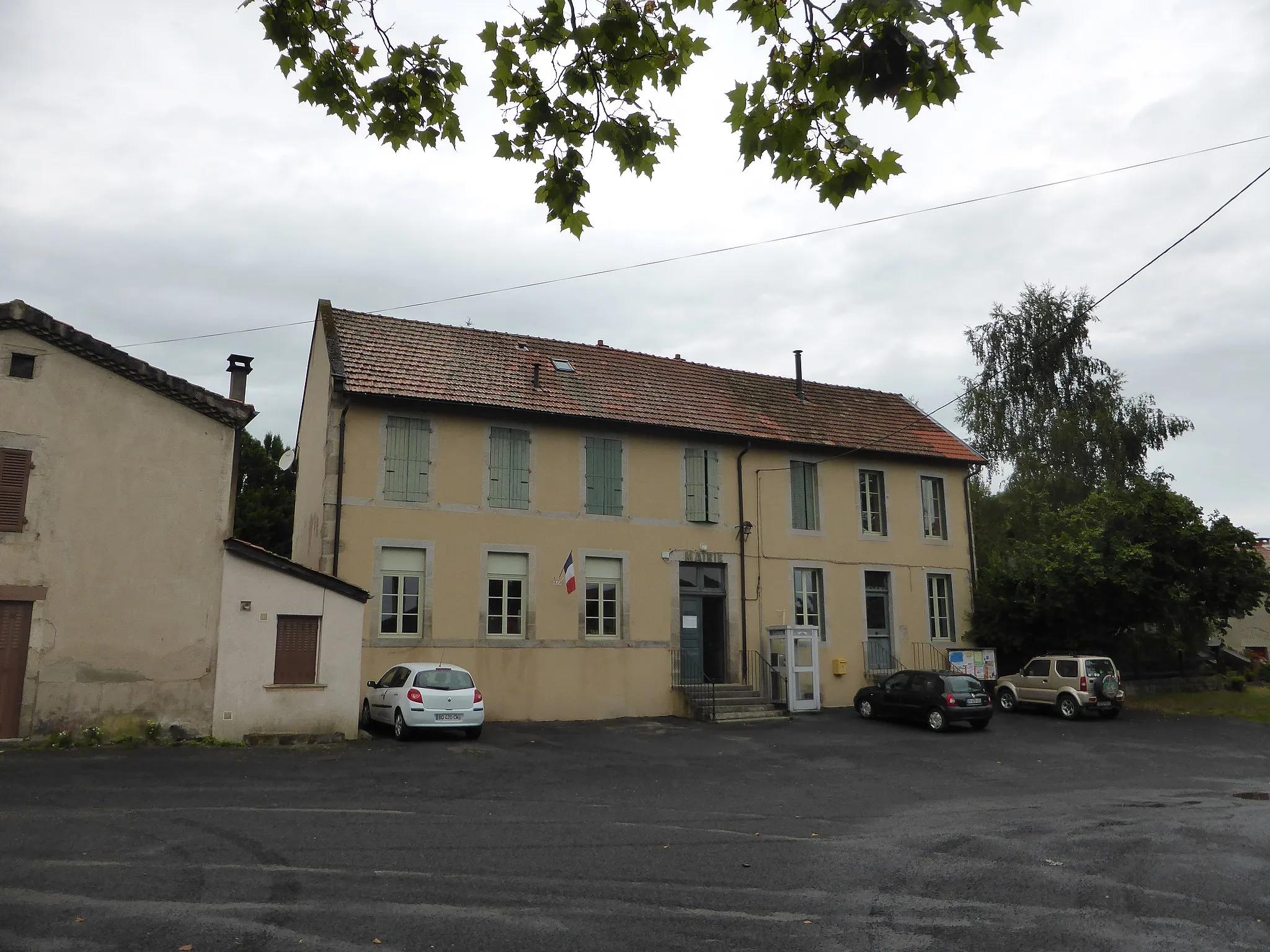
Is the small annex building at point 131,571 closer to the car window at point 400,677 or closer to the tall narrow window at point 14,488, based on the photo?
the tall narrow window at point 14,488

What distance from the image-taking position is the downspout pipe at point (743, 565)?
73.7ft

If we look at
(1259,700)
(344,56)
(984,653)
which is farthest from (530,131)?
(1259,700)

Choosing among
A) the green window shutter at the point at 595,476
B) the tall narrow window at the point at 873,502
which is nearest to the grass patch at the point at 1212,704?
the tall narrow window at the point at 873,502

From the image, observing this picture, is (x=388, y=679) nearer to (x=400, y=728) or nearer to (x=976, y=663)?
(x=400, y=728)

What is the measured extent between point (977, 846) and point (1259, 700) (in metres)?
22.5

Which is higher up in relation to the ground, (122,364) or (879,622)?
(122,364)

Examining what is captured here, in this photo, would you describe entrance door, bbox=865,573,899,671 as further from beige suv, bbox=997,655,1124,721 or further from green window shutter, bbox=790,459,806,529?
beige suv, bbox=997,655,1124,721

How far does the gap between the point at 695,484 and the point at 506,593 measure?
556 centimetres

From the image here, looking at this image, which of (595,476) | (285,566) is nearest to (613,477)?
(595,476)

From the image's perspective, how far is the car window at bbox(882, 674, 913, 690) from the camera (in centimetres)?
2089

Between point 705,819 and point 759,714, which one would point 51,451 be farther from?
point 759,714

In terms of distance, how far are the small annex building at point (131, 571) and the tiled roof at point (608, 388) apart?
4.24 m

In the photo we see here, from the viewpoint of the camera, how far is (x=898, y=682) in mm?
21125

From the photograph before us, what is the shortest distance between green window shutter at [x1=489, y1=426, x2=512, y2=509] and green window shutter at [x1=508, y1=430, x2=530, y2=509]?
3 cm
